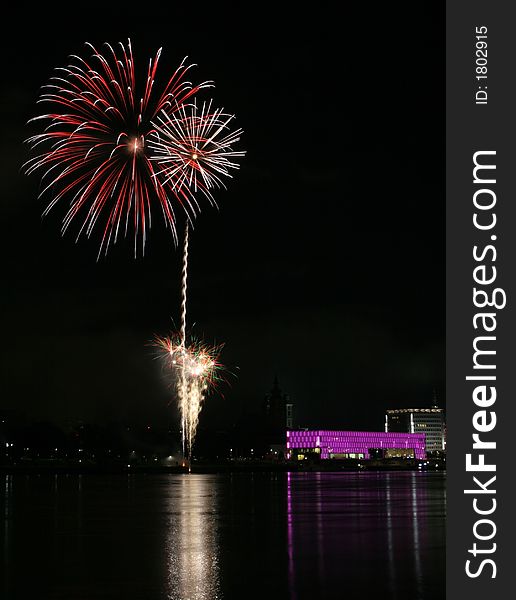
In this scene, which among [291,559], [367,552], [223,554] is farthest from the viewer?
[367,552]

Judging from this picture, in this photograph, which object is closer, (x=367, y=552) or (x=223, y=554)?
(x=223, y=554)

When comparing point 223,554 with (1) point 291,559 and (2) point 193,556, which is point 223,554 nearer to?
(2) point 193,556

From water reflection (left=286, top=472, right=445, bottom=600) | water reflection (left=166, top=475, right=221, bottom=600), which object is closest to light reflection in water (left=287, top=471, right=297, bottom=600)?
water reflection (left=286, top=472, right=445, bottom=600)

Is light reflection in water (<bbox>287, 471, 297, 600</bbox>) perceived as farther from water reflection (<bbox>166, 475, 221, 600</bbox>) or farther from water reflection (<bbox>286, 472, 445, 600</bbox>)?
water reflection (<bbox>166, 475, 221, 600</bbox>)

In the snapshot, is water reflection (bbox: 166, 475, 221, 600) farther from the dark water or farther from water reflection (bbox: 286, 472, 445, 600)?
water reflection (bbox: 286, 472, 445, 600)

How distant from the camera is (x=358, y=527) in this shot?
25.7 metres

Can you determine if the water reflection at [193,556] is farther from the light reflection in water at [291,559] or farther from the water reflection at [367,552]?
the water reflection at [367,552]

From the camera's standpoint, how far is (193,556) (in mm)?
18547

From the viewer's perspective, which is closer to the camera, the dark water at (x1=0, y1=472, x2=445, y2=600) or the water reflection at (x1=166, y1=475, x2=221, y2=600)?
the water reflection at (x1=166, y1=475, x2=221, y2=600)

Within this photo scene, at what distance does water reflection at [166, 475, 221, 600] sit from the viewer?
1438 centimetres

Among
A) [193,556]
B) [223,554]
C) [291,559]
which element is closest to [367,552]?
[291,559]

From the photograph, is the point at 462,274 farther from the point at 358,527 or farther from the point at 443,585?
the point at 358,527

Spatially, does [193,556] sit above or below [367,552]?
above

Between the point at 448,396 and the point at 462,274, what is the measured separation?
2.63 m
